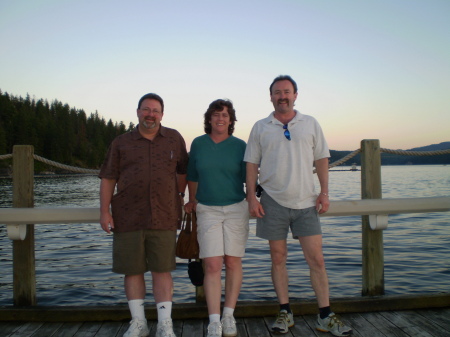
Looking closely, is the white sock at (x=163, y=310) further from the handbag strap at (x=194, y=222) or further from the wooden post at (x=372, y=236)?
the wooden post at (x=372, y=236)

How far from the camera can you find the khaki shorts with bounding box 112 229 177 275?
3.09m

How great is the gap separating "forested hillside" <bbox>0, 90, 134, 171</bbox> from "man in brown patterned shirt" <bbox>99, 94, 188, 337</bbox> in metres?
75.0

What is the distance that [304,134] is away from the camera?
3125 mm

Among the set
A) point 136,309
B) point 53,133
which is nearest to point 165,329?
point 136,309

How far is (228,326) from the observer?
3033 mm

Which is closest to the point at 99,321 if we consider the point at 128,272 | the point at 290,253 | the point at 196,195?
the point at 128,272

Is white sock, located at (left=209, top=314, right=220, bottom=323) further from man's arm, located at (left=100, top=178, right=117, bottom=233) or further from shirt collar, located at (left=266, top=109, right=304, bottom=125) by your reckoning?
shirt collar, located at (left=266, top=109, right=304, bottom=125)

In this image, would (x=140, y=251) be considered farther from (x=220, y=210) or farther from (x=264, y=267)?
(x=264, y=267)

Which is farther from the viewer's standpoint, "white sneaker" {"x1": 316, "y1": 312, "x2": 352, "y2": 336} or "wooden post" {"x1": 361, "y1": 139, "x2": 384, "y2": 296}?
"wooden post" {"x1": 361, "y1": 139, "x2": 384, "y2": 296}

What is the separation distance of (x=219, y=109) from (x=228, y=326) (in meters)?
1.59

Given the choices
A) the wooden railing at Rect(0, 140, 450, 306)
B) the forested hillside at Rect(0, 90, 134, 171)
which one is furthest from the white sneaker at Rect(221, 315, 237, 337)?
the forested hillside at Rect(0, 90, 134, 171)

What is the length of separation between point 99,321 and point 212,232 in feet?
3.99

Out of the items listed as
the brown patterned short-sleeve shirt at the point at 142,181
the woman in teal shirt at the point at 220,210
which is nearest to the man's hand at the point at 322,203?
the woman in teal shirt at the point at 220,210

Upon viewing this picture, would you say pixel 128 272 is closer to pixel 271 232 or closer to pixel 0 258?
pixel 271 232
